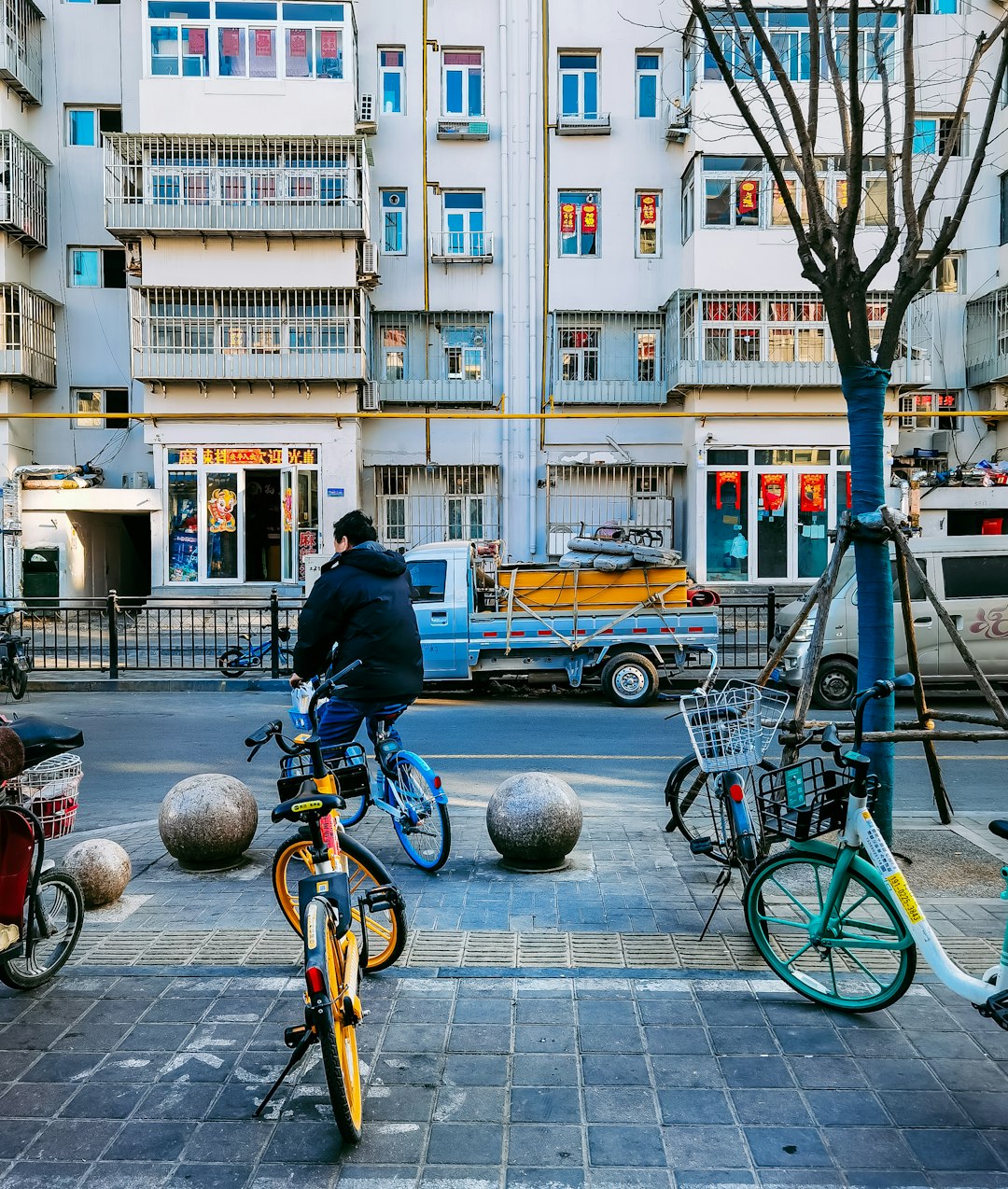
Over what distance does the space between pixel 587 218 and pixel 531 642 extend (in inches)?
590

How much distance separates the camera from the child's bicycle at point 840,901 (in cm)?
419

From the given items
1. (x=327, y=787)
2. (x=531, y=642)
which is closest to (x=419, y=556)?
(x=531, y=642)

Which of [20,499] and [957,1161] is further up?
[20,499]

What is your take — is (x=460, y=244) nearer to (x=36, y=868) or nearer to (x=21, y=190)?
(x=21, y=190)

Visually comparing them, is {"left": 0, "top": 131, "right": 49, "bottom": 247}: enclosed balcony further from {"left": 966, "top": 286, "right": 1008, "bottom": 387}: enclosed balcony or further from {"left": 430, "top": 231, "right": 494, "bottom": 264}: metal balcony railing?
{"left": 966, "top": 286, "right": 1008, "bottom": 387}: enclosed balcony

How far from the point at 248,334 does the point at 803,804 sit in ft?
68.0

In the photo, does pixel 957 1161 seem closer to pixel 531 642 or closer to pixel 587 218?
pixel 531 642

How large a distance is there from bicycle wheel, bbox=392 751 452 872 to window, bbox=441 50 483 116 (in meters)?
22.2

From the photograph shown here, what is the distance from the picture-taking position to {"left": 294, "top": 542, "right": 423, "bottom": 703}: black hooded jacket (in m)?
6.21

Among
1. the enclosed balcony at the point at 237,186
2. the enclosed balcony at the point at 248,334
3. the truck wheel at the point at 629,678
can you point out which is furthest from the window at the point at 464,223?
the truck wheel at the point at 629,678

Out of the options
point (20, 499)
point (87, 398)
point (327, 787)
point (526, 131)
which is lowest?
point (327, 787)

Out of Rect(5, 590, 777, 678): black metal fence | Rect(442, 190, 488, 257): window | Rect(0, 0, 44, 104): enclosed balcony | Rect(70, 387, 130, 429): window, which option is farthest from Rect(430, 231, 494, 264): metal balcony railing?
Rect(5, 590, 777, 678): black metal fence

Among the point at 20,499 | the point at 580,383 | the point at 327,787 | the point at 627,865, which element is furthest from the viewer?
the point at 580,383

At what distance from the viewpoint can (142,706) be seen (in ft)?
44.9
